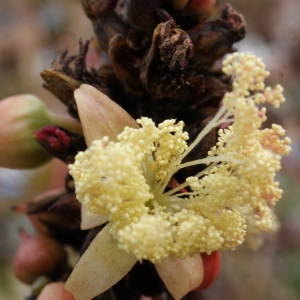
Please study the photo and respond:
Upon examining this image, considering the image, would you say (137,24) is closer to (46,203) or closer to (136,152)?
(136,152)

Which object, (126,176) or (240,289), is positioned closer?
(126,176)

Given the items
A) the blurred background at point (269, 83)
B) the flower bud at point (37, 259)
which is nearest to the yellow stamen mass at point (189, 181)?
the flower bud at point (37, 259)

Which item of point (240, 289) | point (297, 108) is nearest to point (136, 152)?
point (240, 289)

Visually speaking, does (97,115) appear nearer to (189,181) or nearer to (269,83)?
(189,181)

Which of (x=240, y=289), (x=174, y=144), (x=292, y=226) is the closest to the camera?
(x=174, y=144)

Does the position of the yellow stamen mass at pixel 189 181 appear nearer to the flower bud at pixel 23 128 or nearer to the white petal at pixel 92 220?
the white petal at pixel 92 220

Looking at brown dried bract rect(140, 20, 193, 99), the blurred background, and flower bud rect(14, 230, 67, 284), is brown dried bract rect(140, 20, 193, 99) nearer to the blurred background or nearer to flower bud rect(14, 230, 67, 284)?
flower bud rect(14, 230, 67, 284)

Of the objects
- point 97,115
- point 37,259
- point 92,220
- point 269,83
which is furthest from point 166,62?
point 269,83
